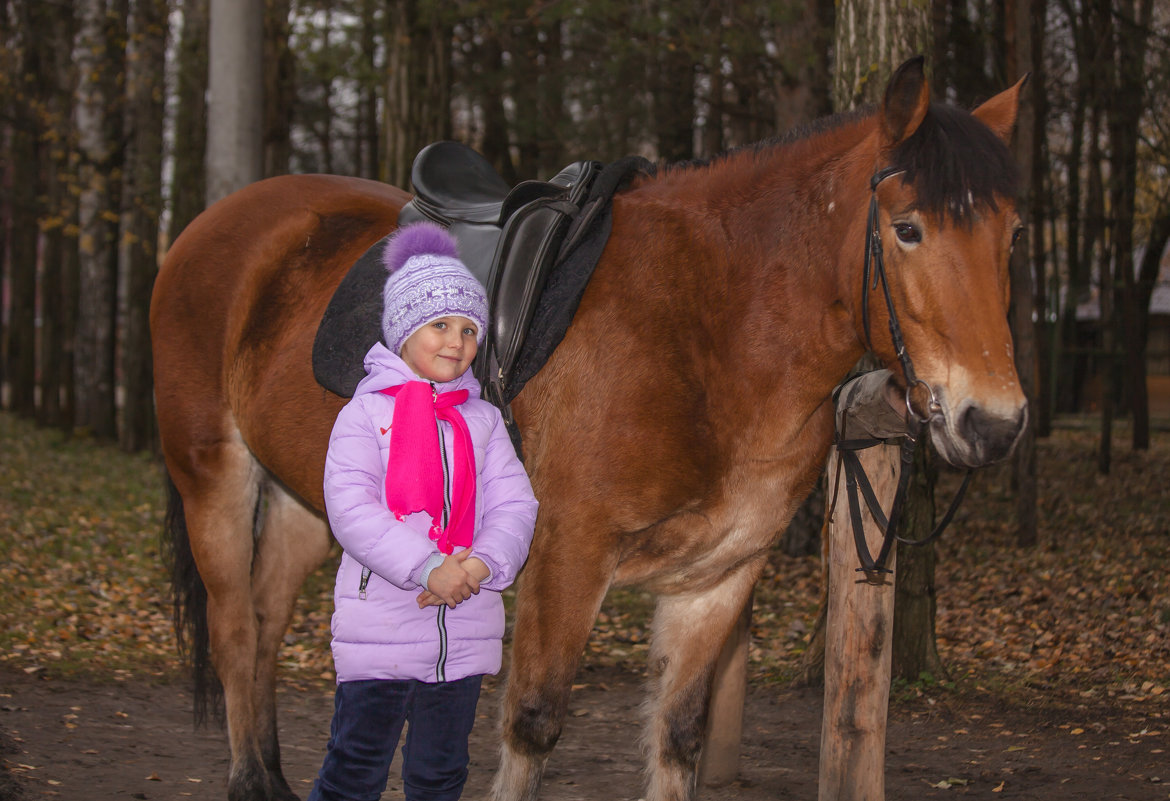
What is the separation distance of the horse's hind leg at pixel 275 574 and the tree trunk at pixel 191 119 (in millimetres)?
9121

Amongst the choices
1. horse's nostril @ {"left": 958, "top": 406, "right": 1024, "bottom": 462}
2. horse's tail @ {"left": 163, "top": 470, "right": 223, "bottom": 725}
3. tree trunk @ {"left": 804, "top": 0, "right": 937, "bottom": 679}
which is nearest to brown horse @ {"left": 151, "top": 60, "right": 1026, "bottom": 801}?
horse's nostril @ {"left": 958, "top": 406, "right": 1024, "bottom": 462}

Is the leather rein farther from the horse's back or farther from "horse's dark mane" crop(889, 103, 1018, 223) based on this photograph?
the horse's back

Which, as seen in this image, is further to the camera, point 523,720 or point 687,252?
point 687,252

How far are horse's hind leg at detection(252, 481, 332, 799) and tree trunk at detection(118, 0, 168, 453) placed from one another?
471 inches

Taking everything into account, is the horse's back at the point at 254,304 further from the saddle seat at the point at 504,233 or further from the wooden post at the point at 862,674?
the wooden post at the point at 862,674

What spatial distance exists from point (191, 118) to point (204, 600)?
10958 mm

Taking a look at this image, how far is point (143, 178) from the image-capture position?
1517cm

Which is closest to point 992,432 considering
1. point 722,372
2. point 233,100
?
point 722,372

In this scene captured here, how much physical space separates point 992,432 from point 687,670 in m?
1.31

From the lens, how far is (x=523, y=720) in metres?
3.04

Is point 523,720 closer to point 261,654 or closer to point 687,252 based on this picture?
point 687,252

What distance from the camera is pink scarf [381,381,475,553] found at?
2.60 metres

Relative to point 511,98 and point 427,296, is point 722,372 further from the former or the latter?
point 511,98

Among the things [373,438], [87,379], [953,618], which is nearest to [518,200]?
[373,438]
